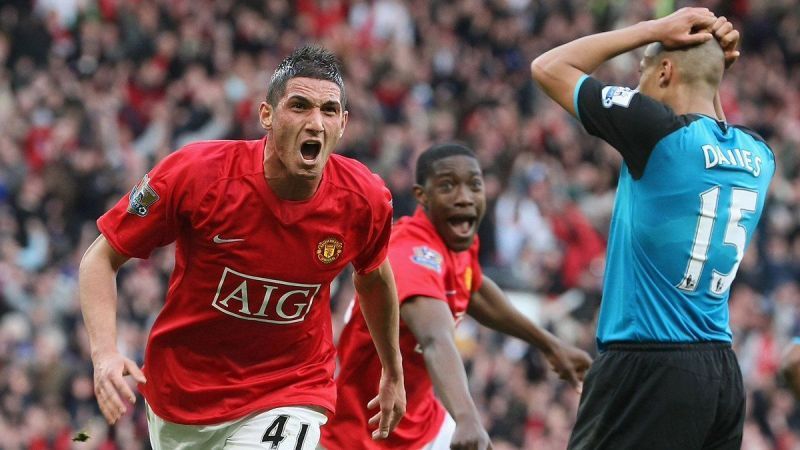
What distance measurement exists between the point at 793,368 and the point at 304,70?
271 cm

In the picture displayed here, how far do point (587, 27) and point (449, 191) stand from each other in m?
16.8

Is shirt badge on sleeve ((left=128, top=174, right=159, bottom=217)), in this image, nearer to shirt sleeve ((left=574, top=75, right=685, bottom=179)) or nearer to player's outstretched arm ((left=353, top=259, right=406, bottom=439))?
player's outstretched arm ((left=353, top=259, right=406, bottom=439))

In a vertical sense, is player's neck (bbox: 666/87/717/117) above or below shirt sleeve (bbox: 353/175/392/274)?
above

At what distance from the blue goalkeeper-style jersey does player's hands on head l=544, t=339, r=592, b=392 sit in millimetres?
2211

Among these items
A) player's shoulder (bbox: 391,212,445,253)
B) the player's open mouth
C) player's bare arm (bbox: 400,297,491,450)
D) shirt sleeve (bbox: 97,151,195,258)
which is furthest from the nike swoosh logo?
the player's open mouth

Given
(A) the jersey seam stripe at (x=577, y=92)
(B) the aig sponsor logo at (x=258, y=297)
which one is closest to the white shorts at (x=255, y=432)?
(B) the aig sponsor logo at (x=258, y=297)

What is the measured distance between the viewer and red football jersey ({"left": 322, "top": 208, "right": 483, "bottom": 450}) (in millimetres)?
7750

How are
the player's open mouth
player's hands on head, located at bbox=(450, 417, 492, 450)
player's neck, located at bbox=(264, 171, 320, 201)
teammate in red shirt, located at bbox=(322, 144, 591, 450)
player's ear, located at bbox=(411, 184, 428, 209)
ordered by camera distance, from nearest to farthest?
player's neck, located at bbox=(264, 171, 320, 201) < player's hands on head, located at bbox=(450, 417, 492, 450) < teammate in red shirt, located at bbox=(322, 144, 591, 450) < the player's open mouth < player's ear, located at bbox=(411, 184, 428, 209)

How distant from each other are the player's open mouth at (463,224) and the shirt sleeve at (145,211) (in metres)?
2.20

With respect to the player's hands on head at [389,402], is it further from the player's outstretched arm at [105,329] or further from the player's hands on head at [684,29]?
the player's hands on head at [684,29]

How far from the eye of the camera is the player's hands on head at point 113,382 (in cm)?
566

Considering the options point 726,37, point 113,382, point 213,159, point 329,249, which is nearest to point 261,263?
point 329,249

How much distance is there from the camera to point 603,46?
639cm

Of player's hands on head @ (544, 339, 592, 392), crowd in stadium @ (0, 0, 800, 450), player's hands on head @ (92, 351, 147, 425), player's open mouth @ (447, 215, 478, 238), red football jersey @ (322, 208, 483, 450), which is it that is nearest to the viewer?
player's hands on head @ (92, 351, 147, 425)
